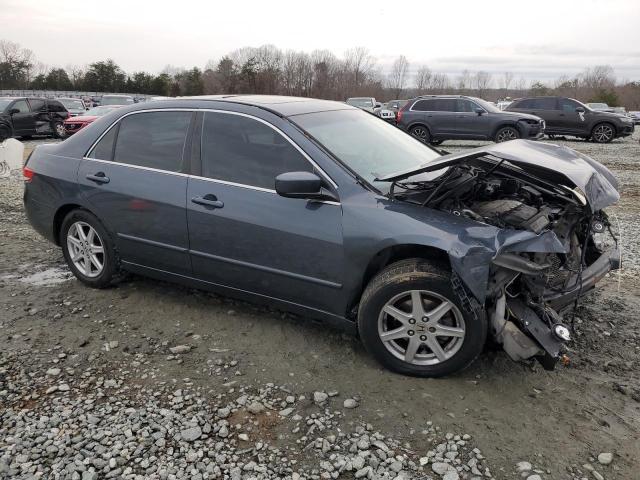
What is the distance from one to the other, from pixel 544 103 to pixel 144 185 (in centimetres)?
1924

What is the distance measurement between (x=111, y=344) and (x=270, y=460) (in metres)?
1.66

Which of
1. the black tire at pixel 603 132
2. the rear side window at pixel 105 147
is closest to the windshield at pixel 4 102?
the rear side window at pixel 105 147

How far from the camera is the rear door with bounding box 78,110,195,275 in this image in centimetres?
375

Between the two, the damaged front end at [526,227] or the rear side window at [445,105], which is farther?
the rear side window at [445,105]

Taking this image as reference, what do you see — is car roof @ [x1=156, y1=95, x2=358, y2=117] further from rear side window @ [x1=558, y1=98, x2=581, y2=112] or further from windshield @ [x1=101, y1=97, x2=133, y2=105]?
windshield @ [x1=101, y1=97, x2=133, y2=105]

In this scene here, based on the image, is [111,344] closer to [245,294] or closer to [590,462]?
[245,294]

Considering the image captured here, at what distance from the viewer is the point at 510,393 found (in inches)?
115

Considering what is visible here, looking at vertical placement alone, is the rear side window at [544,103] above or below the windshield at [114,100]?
below

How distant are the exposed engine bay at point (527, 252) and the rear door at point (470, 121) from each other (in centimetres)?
1379

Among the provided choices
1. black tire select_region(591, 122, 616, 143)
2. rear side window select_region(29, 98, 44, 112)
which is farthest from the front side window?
black tire select_region(591, 122, 616, 143)

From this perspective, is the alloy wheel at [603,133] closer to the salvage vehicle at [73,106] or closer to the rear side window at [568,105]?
the rear side window at [568,105]

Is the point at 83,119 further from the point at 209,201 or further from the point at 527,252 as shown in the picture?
the point at 527,252

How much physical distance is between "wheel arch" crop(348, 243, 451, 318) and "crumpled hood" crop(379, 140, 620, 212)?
1.48 ft

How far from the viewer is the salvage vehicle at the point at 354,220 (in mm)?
2904
